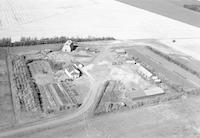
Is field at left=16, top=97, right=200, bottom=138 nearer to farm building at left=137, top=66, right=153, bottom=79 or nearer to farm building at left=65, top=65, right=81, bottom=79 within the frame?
farm building at left=137, top=66, right=153, bottom=79

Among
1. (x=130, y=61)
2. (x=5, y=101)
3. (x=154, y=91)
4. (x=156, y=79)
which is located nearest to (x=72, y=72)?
(x=5, y=101)

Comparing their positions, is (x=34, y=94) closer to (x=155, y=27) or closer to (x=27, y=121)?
(x=27, y=121)

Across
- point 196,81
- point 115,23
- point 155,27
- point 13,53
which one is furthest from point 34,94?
point 155,27

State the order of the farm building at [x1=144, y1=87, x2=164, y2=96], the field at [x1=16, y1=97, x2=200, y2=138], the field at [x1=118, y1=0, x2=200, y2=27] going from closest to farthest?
the field at [x1=16, y1=97, x2=200, y2=138] → the farm building at [x1=144, y1=87, x2=164, y2=96] → the field at [x1=118, y1=0, x2=200, y2=27]

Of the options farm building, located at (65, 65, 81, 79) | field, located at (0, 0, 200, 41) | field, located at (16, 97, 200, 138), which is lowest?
field, located at (16, 97, 200, 138)

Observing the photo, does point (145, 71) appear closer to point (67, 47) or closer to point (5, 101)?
point (67, 47)

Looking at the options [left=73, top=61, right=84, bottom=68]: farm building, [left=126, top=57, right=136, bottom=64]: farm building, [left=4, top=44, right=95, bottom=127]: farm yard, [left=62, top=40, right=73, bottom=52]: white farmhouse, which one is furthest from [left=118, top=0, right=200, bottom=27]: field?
[left=4, top=44, right=95, bottom=127]: farm yard

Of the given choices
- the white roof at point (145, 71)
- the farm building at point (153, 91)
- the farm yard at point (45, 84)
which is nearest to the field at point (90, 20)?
the farm yard at point (45, 84)
